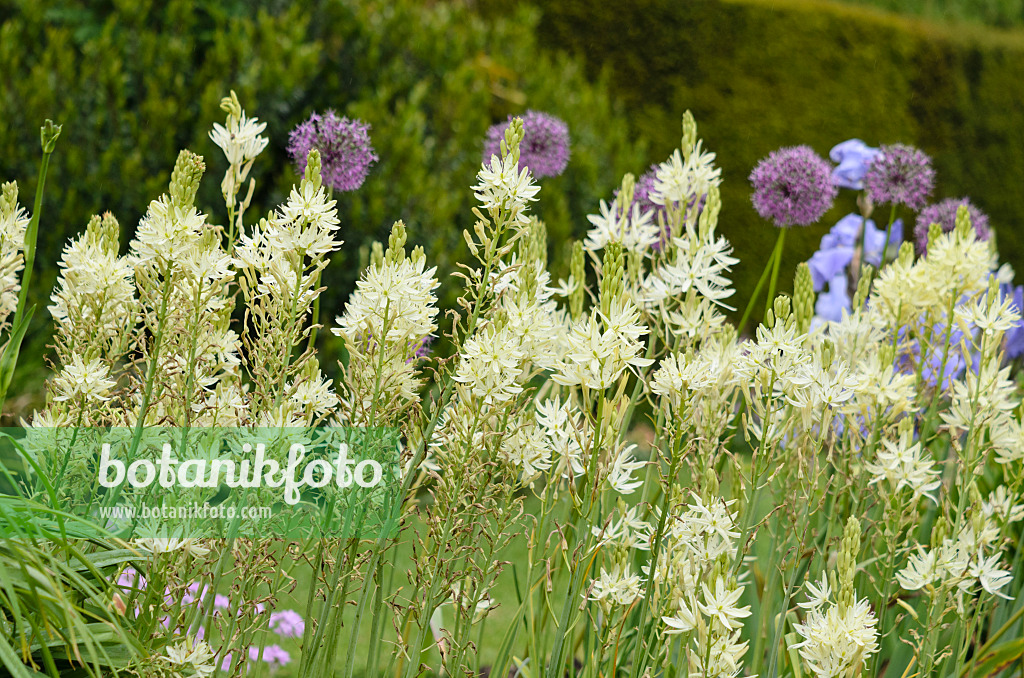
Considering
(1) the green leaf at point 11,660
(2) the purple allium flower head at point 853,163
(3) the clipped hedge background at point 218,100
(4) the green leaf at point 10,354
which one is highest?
(3) the clipped hedge background at point 218,100

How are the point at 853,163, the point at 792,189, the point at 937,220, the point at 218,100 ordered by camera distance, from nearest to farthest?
the point at 792,189 → the point at 937,220 → the point at 853,163 → the point at 218,100

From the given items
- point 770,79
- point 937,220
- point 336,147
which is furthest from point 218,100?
point 770,79

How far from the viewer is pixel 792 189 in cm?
201

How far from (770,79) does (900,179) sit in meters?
5.70

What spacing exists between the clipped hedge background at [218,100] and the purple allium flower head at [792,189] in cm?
243

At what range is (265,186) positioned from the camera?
478 centimetres

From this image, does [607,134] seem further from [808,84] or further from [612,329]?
[612,329]

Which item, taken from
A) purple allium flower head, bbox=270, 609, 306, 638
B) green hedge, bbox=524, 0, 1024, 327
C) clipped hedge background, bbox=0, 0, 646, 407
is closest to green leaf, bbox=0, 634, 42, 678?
purple allium flower head, bbox=270, 609, 306, 638

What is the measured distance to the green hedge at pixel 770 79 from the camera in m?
7.36

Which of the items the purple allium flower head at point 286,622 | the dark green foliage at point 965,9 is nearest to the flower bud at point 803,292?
the purple allium flower head at point 286,622

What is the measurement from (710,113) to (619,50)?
0.95 metres

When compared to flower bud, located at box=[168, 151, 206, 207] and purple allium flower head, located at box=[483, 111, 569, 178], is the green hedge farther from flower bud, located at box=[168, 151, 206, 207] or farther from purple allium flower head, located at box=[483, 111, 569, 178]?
flower bud, located at box=[168, 151, 206, 207]

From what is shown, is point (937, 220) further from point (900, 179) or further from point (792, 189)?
point (792, 189)

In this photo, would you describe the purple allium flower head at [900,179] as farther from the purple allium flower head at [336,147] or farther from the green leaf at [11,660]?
the green leaf at [11,660]
